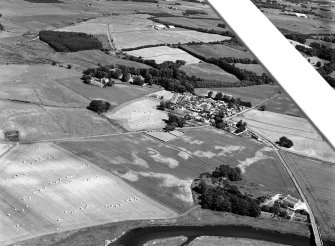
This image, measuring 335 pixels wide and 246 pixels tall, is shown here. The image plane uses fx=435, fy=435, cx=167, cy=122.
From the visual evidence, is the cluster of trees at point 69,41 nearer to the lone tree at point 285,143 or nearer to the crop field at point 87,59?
the crop field at point 87,59

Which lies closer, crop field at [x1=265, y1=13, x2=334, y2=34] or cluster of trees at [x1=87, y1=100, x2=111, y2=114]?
cluster of trees at [x1=87, y1=100, x2=111, y2=114]

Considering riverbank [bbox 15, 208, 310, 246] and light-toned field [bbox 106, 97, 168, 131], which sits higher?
light-toned field [bbox 106, 97, 168, 131]

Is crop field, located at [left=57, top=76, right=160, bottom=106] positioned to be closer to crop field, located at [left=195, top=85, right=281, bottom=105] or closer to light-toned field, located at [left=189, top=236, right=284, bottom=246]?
crop field, located at [left=195, top=85, right=281, bottom=105]

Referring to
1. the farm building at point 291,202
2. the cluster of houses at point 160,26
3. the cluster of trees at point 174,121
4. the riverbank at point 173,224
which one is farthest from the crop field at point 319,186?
the cluster of houses at point 160,26

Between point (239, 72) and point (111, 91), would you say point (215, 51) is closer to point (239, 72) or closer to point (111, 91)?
point (239, 72)

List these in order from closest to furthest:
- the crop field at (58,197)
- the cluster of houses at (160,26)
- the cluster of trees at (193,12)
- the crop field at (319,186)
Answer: the crop field at (58,197)
the crop field at (319,186)
the cluster of houses at (160,26)
the cluster of trees at (193,12)

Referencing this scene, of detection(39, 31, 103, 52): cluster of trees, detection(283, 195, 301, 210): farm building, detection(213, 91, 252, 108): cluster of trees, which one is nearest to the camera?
detection(283, 195, 301, 210): farm building

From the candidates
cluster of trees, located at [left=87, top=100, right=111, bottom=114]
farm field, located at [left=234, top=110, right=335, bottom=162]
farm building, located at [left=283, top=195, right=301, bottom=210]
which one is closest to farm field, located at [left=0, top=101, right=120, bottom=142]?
cluster of trees, located at [left=87, top=100, right=111, bottom=114]

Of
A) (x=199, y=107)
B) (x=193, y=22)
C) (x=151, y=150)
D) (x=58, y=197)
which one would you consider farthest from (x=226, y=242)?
(x=193, y=22)
